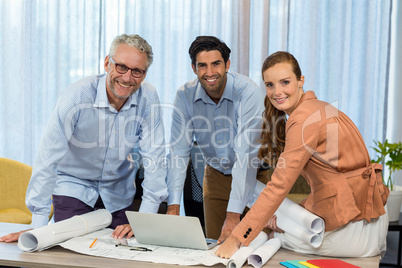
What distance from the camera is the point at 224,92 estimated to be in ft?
8.24

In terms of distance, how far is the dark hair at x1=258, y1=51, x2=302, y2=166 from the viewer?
185 centimetres

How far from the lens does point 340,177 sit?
1.65m

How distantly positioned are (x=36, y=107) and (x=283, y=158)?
3.28m

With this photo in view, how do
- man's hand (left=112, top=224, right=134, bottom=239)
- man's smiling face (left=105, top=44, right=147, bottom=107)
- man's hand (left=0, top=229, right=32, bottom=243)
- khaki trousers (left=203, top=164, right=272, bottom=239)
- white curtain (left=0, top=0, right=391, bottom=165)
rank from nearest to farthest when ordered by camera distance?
man's hand (left=0, top=229, right=32, bottom=243)
man's hand (left=112, top=224, right=134, bottom=239)
man's smiling face (left=105, top=44, right=147, bottom=107)
khaki trousers (left=203, top=164, right=272, bottom=239)
white curtain (left=0, top=0, right=391, bottom=165)

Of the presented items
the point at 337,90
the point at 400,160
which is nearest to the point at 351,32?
the point at 337,90

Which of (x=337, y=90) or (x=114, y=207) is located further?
(x=337, y=90)

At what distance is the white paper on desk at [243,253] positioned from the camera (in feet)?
5.02

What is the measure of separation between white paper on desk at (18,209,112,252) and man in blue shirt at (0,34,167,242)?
24 centimetres

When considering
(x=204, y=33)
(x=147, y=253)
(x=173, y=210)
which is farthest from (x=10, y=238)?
(x=204, y=33)

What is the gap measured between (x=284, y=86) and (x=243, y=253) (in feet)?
2.20

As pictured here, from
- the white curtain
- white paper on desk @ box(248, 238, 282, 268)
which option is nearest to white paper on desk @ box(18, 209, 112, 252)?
white paper on desk @ box(248, 238, 282, 268)

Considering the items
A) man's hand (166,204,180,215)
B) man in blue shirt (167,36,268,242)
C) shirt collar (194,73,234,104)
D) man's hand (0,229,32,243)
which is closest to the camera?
man's hand (0,229,32,243)

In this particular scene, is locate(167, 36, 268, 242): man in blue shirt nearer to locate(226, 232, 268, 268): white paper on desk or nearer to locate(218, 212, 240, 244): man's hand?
locate(218, 212, 240, 244): man's hand

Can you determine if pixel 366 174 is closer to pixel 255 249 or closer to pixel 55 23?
pixel 255 249
